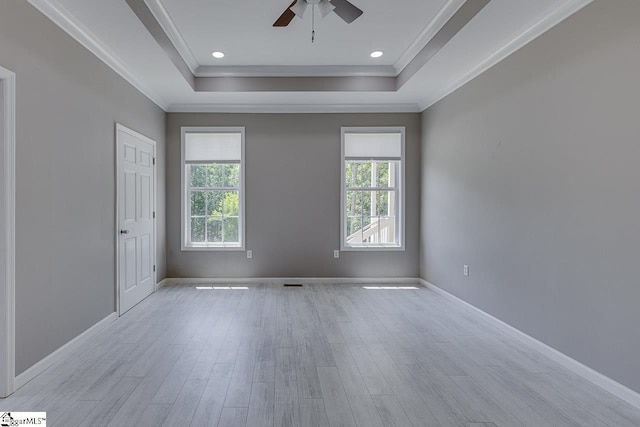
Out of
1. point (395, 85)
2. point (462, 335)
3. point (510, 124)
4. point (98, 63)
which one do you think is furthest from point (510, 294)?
point (98, 63)

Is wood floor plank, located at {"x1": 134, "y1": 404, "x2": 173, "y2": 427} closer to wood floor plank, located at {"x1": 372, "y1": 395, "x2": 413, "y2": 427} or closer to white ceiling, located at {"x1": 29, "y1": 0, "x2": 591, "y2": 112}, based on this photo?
wood floor plank, located at {"x1": 372, "y1": 395, "x2": 413, "y2": 427}

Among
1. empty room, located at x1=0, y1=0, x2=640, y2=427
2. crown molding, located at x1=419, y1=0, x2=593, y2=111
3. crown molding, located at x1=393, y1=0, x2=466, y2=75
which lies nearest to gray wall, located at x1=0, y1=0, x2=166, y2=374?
empty room, located at x1=0, y1=0, x2=640, y2=427

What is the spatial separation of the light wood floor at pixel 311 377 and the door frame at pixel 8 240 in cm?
19

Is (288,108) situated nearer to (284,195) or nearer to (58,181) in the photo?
(284,195)

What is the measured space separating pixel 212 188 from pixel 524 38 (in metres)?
4.30

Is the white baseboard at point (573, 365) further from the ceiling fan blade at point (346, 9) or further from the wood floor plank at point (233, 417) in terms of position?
the ceiling fan blade at point (346, 9)

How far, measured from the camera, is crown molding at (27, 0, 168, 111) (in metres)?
2.52

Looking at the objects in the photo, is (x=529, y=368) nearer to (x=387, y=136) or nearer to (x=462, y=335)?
(x=462, y=335)

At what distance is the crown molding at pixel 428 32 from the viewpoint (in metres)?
3.03

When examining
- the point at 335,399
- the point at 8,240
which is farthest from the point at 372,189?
the point at 8,240

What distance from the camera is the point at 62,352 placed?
269cm

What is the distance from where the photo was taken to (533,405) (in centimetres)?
208

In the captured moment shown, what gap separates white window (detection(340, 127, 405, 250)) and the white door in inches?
108

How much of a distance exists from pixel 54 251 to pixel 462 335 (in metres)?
3.55
